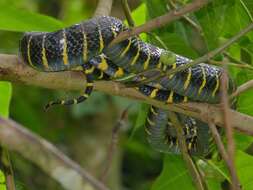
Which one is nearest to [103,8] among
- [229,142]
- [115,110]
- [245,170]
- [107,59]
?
[107,59]

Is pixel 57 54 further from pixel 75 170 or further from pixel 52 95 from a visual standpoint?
pixel 52 95

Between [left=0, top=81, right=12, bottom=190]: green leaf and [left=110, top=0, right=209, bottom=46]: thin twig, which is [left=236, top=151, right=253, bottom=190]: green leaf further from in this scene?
[left=110, top=0, right=209, bottom=46]: thin twig

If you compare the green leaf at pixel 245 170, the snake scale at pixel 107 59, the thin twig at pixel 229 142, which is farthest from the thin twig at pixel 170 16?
the green leaf at pixel 245 170

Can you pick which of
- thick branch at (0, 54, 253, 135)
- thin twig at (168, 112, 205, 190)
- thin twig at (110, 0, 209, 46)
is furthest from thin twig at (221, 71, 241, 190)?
thick branch at (0, 54, 253, 135)

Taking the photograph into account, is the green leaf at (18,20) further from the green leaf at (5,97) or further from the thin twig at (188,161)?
the thin twig at (188,161)

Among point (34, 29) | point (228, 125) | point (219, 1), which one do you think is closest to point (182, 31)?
point (219, 1)

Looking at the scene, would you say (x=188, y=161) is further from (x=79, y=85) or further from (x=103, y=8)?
(x=103, y=8)
